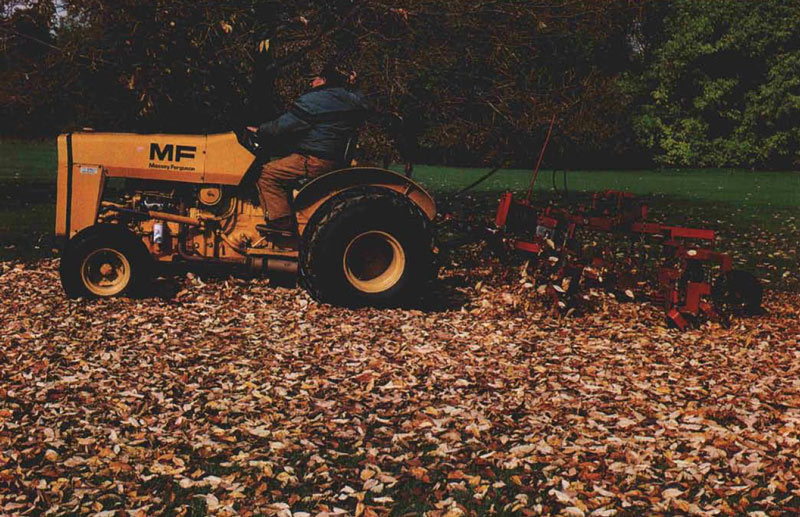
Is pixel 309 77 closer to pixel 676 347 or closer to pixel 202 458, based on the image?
pixel 676 347

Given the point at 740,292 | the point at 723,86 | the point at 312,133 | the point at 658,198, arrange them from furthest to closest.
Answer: the point at 723,86 → the point at 658,198 → the point at 740,292 → the point at 312,133

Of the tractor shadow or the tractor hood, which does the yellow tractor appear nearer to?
the tractor hood

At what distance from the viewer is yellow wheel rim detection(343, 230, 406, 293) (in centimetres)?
811

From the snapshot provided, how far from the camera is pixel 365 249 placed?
8203 mm

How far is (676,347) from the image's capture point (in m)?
7.29

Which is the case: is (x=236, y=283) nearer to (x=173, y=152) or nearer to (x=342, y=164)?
(x=173, y=152)

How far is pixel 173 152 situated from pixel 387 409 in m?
4.02

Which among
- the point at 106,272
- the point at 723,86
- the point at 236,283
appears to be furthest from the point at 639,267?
the point at 723,86

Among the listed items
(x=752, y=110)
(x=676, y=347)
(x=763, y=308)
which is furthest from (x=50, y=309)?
(x=752, y=110)

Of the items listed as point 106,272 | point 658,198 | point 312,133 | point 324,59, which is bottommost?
point 106,272

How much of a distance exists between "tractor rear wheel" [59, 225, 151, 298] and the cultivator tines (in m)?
3.67

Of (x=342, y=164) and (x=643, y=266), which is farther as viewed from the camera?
(x=643, y=266)

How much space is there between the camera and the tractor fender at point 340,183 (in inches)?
323

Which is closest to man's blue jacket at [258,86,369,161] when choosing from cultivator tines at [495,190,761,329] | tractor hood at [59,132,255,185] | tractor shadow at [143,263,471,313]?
tractor hood at [59,132,255,185]
